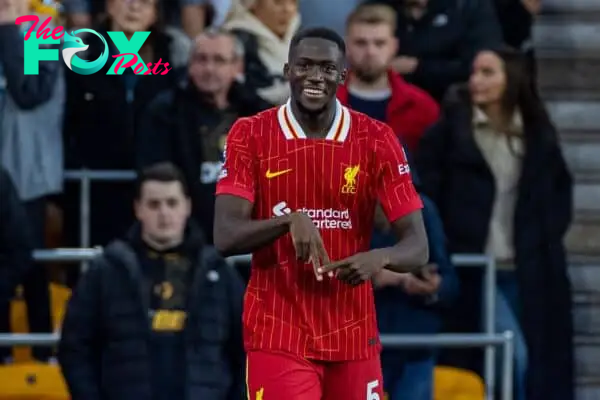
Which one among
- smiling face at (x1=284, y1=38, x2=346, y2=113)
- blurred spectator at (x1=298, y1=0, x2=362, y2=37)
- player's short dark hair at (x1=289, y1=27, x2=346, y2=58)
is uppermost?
blurred spectator at (x1=298, y1=0, x2=362, y2=37)

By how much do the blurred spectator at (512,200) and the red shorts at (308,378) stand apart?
320 cm

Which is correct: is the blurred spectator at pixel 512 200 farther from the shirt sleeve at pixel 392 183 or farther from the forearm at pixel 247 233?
the forearm at pixel 247 233

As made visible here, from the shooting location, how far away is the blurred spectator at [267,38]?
33.9ft

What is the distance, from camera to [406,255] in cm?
681

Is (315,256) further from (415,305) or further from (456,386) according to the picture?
(456,386)

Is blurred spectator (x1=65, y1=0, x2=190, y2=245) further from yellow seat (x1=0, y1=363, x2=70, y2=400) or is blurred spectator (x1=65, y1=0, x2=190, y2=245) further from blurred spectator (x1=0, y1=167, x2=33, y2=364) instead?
yellow seat (x1=0, y1=363, x2=70, y2=400)

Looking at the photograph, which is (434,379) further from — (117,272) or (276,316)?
(276,316)

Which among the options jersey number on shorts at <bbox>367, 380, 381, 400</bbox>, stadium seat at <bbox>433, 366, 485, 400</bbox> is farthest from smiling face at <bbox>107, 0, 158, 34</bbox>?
jersey number on shorts at <bbox>367, 380, 381, 400</bbox>

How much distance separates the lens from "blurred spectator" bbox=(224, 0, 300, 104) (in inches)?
406

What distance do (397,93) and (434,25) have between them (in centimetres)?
84

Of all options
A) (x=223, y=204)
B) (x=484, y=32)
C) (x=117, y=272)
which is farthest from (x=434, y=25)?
→ (x=223, y=204)

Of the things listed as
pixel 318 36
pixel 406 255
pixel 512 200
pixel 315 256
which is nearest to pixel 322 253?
pixel 315 256

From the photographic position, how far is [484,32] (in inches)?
432

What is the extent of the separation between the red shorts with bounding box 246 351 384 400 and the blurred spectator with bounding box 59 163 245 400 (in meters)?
1.95
